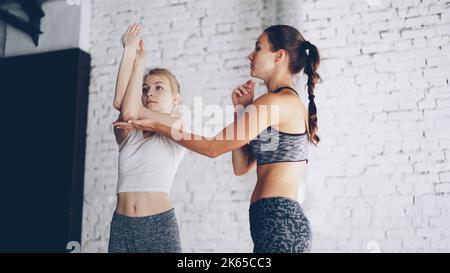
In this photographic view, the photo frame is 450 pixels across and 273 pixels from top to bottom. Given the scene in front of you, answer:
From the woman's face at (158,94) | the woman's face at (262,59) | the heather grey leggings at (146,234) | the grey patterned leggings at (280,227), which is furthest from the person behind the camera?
the woman's face at (158,94)

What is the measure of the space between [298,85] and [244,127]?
0.40m

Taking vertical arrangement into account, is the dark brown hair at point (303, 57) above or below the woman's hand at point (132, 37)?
below

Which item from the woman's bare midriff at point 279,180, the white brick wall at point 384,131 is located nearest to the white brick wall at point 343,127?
the white brick wall at point 384,131

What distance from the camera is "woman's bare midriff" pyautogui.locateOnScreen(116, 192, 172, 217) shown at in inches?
111

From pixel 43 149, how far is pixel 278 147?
5.25 ft

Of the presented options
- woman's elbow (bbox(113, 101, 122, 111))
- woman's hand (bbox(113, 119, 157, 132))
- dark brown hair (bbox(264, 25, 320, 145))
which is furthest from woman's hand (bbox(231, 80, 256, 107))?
woman's elbow (bbox(113, 101, 122, 111))

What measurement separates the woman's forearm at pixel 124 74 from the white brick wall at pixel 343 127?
9 centimetres

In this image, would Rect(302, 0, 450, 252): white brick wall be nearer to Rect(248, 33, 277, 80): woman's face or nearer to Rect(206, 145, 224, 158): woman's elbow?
Rect(248, 33, 277, 80): woman's face

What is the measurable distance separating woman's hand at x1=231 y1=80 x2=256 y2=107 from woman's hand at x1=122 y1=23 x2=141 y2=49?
76 centimetres

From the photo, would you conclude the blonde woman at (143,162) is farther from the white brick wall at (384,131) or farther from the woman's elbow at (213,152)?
the white brick wall at (384,131)

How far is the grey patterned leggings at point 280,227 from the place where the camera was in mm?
2479

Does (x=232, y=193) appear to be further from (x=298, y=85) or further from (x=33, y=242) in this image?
(x=33, y=242)

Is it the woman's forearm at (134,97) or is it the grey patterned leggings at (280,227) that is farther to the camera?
the woman's forearm at (134,97)
